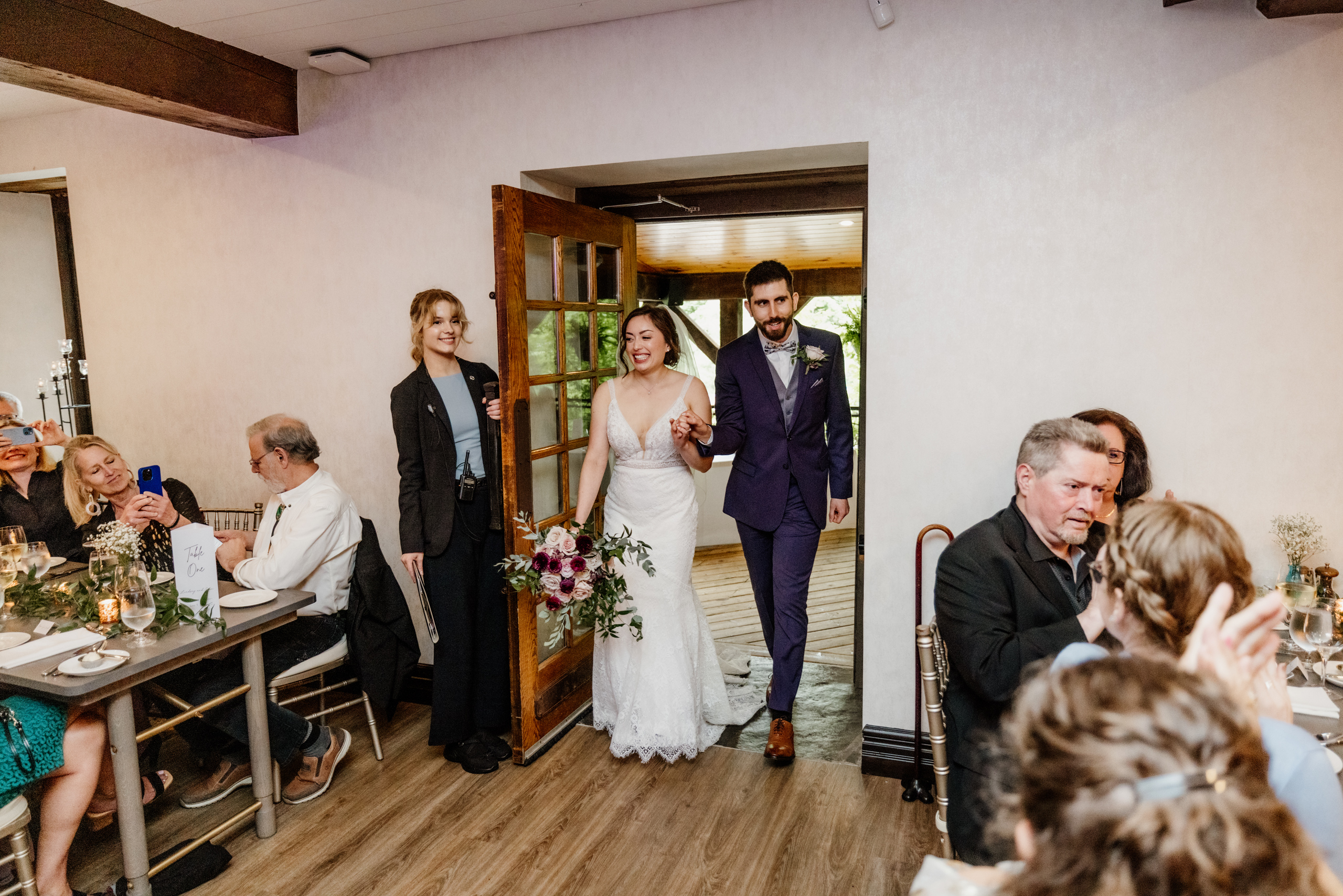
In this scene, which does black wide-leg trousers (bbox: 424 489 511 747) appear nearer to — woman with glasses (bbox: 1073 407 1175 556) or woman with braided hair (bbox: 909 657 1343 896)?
woman with glasses (bbox: 1073 407 1175 556)

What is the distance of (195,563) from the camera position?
2500 millimetres

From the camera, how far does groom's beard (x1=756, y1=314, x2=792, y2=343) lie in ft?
10.5

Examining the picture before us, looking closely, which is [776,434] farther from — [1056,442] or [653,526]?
[1056,442]

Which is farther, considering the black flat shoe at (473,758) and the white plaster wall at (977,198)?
the black flat shoe at (473,758)

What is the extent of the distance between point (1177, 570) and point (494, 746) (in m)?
2.61

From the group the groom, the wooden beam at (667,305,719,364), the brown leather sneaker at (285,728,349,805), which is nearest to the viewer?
the brown leather sneaker at (285,728,349,805)

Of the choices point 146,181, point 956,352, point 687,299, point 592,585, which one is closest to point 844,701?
point 592,585

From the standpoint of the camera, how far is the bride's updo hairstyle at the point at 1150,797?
0.74 m

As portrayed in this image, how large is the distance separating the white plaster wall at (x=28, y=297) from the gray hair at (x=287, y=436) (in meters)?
3.00

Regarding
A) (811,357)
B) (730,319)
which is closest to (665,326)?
(811,357)

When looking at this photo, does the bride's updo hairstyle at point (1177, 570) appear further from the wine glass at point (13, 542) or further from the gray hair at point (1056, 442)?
the wine glass at point (13, 542)

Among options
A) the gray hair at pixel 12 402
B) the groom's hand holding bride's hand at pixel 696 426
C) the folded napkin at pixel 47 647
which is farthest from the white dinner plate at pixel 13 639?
the groom's hand holding bride's hand at pixel 696 426

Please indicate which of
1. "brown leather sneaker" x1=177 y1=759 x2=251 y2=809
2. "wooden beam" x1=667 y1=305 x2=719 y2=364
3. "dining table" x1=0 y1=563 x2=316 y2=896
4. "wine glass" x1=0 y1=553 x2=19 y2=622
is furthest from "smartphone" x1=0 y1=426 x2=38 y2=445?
"wooden beam" x1=667 y1=305 x2=719 y2=364

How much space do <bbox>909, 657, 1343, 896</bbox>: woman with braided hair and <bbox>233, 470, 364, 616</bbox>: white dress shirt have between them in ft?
8.55
